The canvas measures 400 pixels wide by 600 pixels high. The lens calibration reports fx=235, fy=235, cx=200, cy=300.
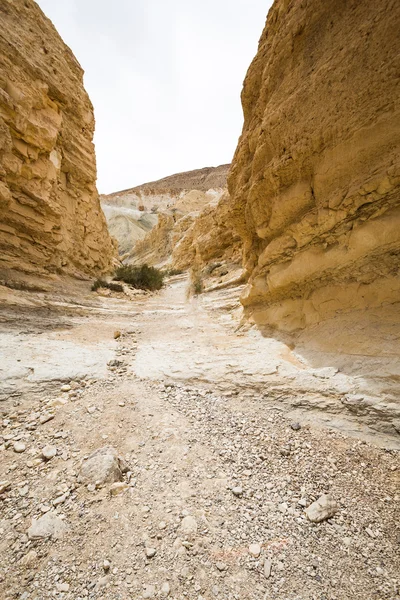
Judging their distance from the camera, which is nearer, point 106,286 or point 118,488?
point 118,488

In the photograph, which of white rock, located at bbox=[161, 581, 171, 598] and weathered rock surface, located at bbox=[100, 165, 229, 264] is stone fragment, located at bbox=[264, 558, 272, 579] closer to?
white rock, located at bbox=[161, 581, 171, 598]

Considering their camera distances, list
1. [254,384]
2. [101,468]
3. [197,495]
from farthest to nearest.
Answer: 1. [254,384]
2. [101,468]
3. [197,495]

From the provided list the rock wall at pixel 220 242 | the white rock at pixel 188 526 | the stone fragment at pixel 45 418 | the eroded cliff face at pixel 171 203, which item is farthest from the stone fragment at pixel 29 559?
the eroded cliff face at pixel 171 203

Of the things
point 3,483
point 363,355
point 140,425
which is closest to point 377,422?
point 363,355

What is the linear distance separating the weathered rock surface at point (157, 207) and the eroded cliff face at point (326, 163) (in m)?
21.7

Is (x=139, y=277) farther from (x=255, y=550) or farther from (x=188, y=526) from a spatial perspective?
(x=255, y=550)

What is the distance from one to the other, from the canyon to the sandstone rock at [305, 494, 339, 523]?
1 cm

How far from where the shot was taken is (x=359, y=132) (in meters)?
3.25

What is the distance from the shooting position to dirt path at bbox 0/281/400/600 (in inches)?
56.9

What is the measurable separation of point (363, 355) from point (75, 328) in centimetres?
580

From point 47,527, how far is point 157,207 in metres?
64.6

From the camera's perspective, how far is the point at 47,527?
1761mm

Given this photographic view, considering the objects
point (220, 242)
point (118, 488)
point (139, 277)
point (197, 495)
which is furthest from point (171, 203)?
point (197, 495)

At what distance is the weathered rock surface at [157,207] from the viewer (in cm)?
3167
